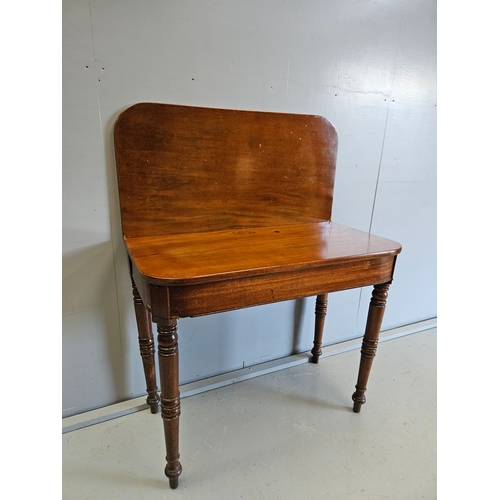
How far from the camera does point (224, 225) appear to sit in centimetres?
128

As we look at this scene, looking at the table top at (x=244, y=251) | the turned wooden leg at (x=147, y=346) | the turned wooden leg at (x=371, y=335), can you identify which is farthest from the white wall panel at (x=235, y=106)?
the turned wooden leg at (x=371, y=335)

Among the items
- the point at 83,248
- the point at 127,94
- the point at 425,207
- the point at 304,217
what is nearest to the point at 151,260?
the point at 83,248

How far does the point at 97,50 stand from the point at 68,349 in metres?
1.03

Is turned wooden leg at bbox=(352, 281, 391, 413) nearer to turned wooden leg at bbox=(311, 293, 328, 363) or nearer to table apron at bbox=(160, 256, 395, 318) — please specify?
table apron at bbox=(160, 256, 395, 318)

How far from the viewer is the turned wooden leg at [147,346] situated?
1.18 m

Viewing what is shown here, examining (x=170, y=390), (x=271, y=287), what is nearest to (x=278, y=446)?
(x=170, y=390)

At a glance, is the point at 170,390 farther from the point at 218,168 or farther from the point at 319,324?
the point at 319,324

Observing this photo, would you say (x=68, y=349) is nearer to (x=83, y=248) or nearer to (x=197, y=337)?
(x=83, y=248)

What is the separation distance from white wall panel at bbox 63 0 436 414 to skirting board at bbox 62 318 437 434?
0.04 metres

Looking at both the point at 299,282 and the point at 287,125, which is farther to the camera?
the point at 287,125

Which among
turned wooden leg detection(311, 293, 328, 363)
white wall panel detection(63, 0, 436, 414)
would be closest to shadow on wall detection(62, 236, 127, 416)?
white wall panel detection(63, 0, 436, 414)

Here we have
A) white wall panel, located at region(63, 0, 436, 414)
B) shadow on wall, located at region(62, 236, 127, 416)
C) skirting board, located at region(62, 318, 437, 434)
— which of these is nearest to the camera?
white wall panel, located at region(63, 0, 436, 414)

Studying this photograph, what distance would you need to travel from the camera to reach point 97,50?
995 millimetres

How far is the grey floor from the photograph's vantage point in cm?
105
